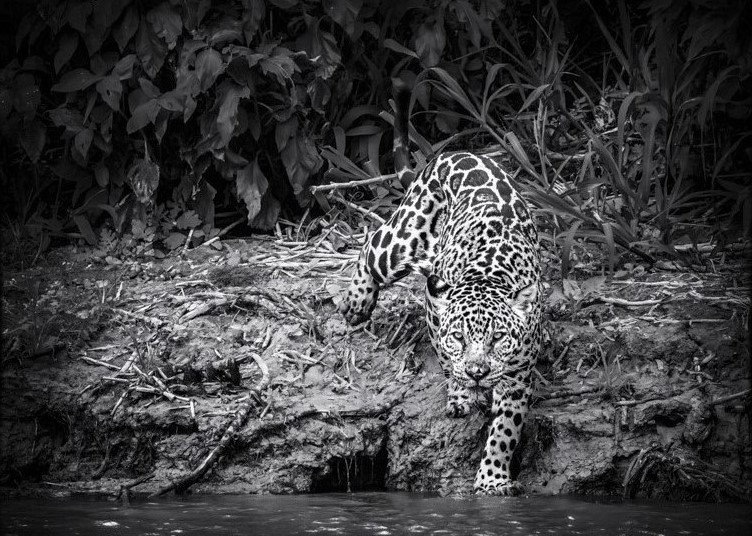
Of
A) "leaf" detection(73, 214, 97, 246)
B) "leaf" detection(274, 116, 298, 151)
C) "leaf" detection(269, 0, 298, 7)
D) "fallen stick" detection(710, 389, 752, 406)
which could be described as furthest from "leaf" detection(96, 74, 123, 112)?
"fallen stick" detection(710, 389, 752, 406)

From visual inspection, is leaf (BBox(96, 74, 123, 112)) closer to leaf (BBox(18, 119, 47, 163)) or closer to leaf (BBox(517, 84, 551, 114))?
leaf (BBox(18, 119, 47, 163))

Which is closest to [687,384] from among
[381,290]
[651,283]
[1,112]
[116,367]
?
[651,283]

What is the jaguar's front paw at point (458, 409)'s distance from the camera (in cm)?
643

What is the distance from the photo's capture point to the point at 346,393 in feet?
22.5

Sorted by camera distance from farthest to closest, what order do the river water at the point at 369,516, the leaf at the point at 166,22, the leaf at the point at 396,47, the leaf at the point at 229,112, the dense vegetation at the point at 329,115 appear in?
the leaf at the point at 396,47 < the leaf at the point at 166,22 < the leaf at the point at 229,112 < the dense vegetation at the point at 329,115 < the river water at the point at 369,516

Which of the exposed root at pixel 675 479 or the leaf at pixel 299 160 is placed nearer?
the exposed root at pixel 675 479

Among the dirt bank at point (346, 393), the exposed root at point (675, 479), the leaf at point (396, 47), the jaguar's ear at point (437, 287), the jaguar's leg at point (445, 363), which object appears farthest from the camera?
the leaf at point (396, 47)

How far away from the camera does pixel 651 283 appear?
7.54m

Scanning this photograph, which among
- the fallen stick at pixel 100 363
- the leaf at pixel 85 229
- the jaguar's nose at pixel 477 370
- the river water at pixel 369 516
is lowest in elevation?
the river water at pixel 369 516

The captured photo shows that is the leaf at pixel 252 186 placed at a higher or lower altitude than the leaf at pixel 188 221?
higher

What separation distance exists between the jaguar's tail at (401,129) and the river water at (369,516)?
3.53 metres

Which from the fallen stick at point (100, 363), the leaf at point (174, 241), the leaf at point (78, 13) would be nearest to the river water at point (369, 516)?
the fallen stick at point (100, 363)

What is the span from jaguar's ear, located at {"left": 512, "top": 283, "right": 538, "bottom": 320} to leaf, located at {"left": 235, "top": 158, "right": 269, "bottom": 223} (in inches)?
118

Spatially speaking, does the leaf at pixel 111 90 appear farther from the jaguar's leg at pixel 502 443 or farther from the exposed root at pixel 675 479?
the exposed root at pixel 675 479
